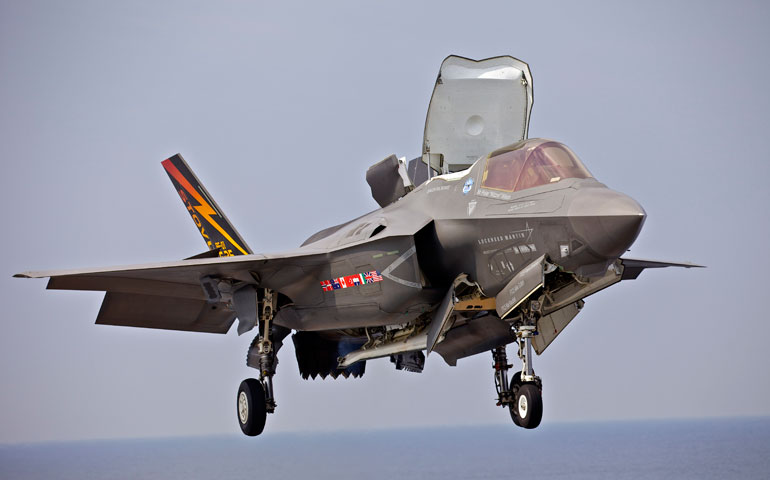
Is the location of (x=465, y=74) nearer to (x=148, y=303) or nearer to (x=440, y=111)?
(x=440, y=111)

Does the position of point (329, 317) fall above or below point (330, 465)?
above

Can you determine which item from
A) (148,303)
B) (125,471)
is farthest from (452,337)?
(125,471)

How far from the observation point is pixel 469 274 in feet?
39.8

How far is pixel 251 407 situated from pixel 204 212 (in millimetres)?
5584

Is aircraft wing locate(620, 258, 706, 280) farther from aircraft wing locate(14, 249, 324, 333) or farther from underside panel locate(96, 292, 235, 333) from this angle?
underside panel locate(96, 292, 235, 333)

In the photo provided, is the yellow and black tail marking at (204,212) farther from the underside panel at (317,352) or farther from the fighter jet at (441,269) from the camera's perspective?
the underside panel at (317,352)

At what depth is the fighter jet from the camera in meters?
11.0

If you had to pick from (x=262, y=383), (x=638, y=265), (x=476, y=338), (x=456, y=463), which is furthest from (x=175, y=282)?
(x=456, y=463)

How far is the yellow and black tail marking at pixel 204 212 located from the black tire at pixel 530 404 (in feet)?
24.1

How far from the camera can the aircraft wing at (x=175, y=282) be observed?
13.6m

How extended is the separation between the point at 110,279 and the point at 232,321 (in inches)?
142

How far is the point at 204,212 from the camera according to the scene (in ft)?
59.5

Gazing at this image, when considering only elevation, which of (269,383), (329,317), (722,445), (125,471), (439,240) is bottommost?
(722,445)

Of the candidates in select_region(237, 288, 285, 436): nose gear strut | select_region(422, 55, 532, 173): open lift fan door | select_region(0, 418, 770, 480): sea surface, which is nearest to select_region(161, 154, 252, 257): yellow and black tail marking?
select_region(237, 288, 285, 436): nose gear strut
